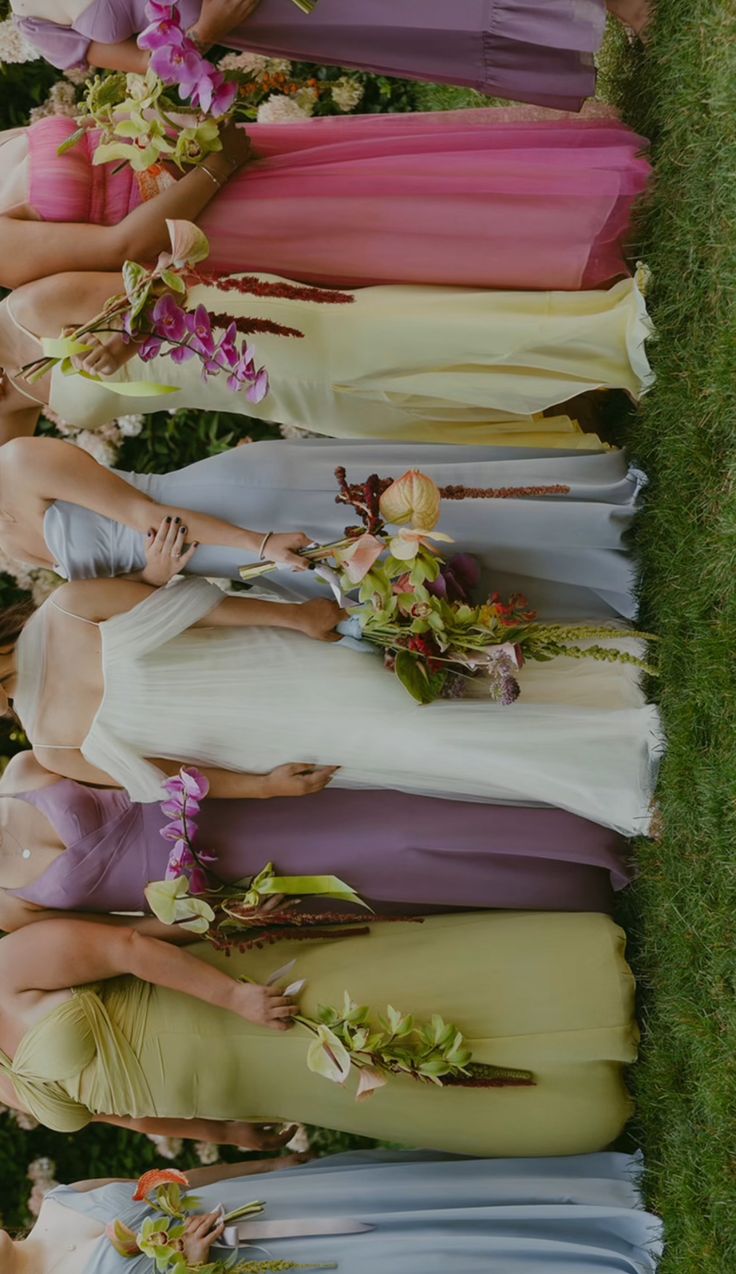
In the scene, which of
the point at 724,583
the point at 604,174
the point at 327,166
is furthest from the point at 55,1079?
the point at 604,174

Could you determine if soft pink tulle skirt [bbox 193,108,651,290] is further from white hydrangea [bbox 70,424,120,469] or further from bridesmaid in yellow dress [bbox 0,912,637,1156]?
white hydrangea [bbox 70,424,120,469]

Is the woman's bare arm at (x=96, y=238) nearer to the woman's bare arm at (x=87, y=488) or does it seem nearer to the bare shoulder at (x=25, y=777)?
the woman's bare arm at (x=87, y=488)

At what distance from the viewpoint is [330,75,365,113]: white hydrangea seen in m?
4.34

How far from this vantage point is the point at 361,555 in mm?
2299

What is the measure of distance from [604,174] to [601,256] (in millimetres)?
166

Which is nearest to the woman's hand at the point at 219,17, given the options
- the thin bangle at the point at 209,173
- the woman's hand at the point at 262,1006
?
the thin bangle at the point at 209,173

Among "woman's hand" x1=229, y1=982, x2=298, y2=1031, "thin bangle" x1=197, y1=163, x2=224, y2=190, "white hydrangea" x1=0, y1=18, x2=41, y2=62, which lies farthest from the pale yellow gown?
"white hydrangea" x1=0, y1=18, x2=41, y2=62

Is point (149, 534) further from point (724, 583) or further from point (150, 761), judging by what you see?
point (724, 583)

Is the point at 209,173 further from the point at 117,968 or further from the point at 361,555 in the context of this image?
the point at 117,968

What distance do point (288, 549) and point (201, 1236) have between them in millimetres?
1431

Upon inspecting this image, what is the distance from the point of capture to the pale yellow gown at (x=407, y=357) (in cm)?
252

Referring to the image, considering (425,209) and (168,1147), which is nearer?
(425,209)

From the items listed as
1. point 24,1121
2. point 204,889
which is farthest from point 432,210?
point 24,1121

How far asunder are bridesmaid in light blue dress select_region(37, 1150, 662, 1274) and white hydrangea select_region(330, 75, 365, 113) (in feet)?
11.3
